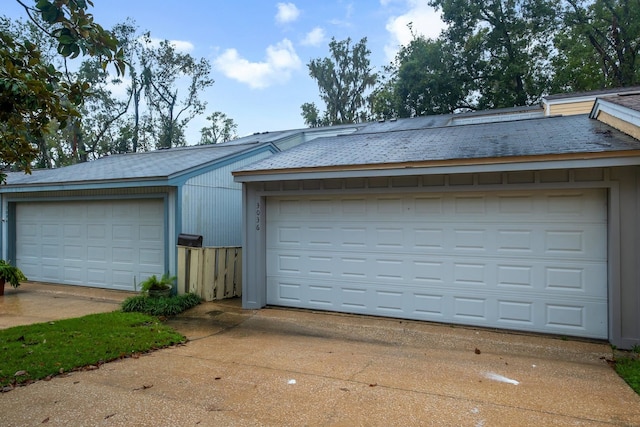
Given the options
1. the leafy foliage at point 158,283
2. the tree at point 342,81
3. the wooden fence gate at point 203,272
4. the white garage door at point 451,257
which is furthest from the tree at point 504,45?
the leafy foliage at point 158,283

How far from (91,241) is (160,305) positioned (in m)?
3.62

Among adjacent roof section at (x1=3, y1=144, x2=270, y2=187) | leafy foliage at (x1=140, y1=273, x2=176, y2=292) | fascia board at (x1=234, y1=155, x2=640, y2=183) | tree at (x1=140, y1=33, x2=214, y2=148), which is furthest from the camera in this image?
tree at (x1=140, y1=33, x2=214, y2=148)

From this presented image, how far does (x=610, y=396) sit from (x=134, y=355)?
16.9 ft

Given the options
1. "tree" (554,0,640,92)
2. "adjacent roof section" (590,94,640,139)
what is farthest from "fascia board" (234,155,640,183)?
"tree" (554,0,640,92)

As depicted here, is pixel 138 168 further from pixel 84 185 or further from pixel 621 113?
pixel 621 113

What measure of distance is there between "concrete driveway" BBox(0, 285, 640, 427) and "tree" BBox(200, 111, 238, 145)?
3416cm

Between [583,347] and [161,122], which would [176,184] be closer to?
[583,347]

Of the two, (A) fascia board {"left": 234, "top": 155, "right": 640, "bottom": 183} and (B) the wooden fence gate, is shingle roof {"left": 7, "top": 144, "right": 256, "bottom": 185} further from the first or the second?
(A) fascia board {"left": 234, "top": 155, "right": 640, "bottom": 183}

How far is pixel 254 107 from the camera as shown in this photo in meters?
28.4

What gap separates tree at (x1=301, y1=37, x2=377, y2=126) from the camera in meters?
36.7

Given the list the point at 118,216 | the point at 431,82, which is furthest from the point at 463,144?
the point at 431,82

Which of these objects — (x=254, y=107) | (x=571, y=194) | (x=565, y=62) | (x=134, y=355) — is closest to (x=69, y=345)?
(x=134, y=355)

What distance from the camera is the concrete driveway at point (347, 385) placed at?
344 cm

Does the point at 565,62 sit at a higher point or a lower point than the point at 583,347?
higher
